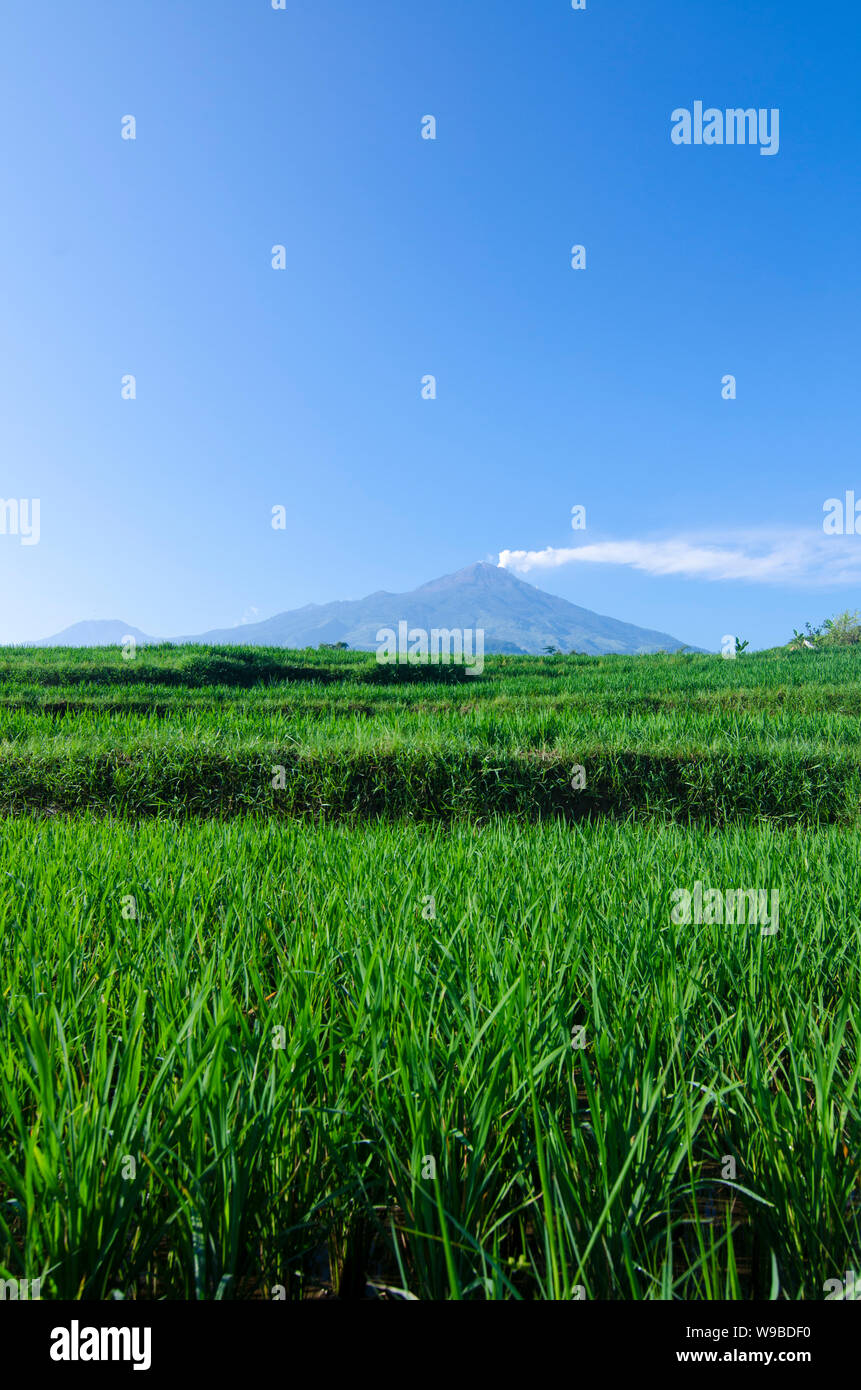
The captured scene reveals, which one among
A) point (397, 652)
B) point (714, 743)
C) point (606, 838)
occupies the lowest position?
point (606, 838)

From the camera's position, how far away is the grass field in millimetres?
1037

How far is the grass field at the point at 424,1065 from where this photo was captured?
104cm

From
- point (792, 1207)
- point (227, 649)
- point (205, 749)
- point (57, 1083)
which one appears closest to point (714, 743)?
point (205, 749)

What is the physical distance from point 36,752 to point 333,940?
5589 millimetres

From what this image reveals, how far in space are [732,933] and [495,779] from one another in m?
3.92

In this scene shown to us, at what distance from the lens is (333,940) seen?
7.24 ft

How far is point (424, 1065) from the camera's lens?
122 centimetres

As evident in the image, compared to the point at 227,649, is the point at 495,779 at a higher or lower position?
lower

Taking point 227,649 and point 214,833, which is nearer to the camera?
point 214,833

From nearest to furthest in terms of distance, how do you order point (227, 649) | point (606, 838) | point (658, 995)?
point (658, 995), point (606, 838), point (227, 649)

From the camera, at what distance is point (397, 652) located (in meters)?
17.8
